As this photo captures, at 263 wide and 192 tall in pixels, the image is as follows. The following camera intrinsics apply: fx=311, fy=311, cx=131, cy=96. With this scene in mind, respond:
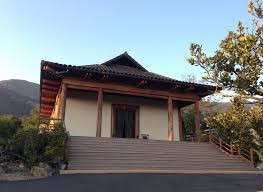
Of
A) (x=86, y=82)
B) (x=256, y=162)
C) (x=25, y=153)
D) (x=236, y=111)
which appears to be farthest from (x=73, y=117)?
(x=236, y=111)

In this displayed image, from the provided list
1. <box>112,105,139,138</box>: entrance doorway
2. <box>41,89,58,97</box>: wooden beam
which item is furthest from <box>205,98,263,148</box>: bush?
<box>41,89,58,97</box>: wooden beam

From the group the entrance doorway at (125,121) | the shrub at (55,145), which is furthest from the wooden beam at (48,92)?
the shrub at (55,145)

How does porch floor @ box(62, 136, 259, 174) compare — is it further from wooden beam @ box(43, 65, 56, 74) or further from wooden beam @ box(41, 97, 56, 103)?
wooden beam @ box(41, 97, 56, 103)

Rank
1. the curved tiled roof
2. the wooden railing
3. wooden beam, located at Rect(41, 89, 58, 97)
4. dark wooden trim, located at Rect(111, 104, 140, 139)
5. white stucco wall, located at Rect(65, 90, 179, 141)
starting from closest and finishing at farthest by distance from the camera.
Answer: the wooden railing < the curved tiled roof < white stucco wall, located at Rect(65, 90, 179, 141) < dark wooden trim, located at Rect(111, 104, 140, 139) < wooden beam, located at Rect(41, 89, 58, 97)

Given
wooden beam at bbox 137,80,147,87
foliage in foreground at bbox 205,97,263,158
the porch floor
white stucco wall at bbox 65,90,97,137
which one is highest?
wooden beam at bbox 137,80,147,87

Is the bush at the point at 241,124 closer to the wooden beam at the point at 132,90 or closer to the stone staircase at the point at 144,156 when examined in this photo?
the stone staircase at the point at 144,156

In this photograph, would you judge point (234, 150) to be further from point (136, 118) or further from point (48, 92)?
point (48, 92)

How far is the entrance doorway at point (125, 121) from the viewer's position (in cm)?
1959

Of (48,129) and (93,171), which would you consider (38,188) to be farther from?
(48,129)

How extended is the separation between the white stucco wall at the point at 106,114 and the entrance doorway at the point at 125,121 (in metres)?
0.29

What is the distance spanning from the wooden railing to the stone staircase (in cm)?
42

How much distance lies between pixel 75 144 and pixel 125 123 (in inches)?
267

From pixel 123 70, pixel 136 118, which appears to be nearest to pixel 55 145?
pixel 136 118

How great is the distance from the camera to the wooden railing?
48.9 feet
